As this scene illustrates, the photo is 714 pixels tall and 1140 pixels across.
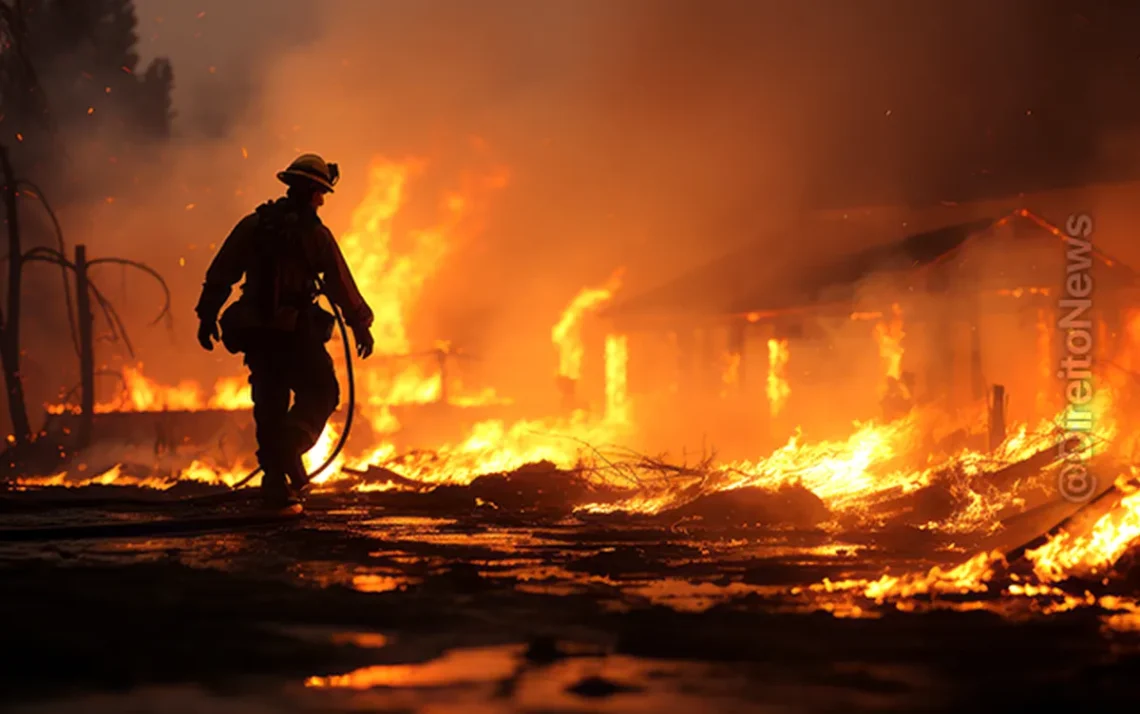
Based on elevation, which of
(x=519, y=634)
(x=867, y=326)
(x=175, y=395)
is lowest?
(x=519, y=634)

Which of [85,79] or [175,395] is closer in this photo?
[175,395]

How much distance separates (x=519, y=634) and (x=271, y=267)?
5309 millimetres

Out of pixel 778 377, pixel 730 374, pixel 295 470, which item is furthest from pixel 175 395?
pixel 295 470

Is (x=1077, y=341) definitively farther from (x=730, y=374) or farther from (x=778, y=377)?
(x=730, y=374)

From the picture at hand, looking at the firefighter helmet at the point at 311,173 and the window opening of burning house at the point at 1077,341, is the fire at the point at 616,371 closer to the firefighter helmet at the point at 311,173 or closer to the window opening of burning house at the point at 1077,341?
the window opening of burning house at the point at 1077,341

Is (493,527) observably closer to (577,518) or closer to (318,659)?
(577,518)

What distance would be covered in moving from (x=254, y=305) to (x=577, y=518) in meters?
2.56

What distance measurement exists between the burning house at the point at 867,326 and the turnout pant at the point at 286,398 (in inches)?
515

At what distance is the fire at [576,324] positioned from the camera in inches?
1273

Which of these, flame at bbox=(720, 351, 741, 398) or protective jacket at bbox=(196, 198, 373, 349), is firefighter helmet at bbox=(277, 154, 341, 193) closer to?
protective jacket at bbox=(196, 198, 373, 349)

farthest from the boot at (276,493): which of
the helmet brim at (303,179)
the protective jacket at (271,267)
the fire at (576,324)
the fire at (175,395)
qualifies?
the fire at (576,324)

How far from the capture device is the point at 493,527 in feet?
29.2

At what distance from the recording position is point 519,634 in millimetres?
4520

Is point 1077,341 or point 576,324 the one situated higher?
point 576,324
